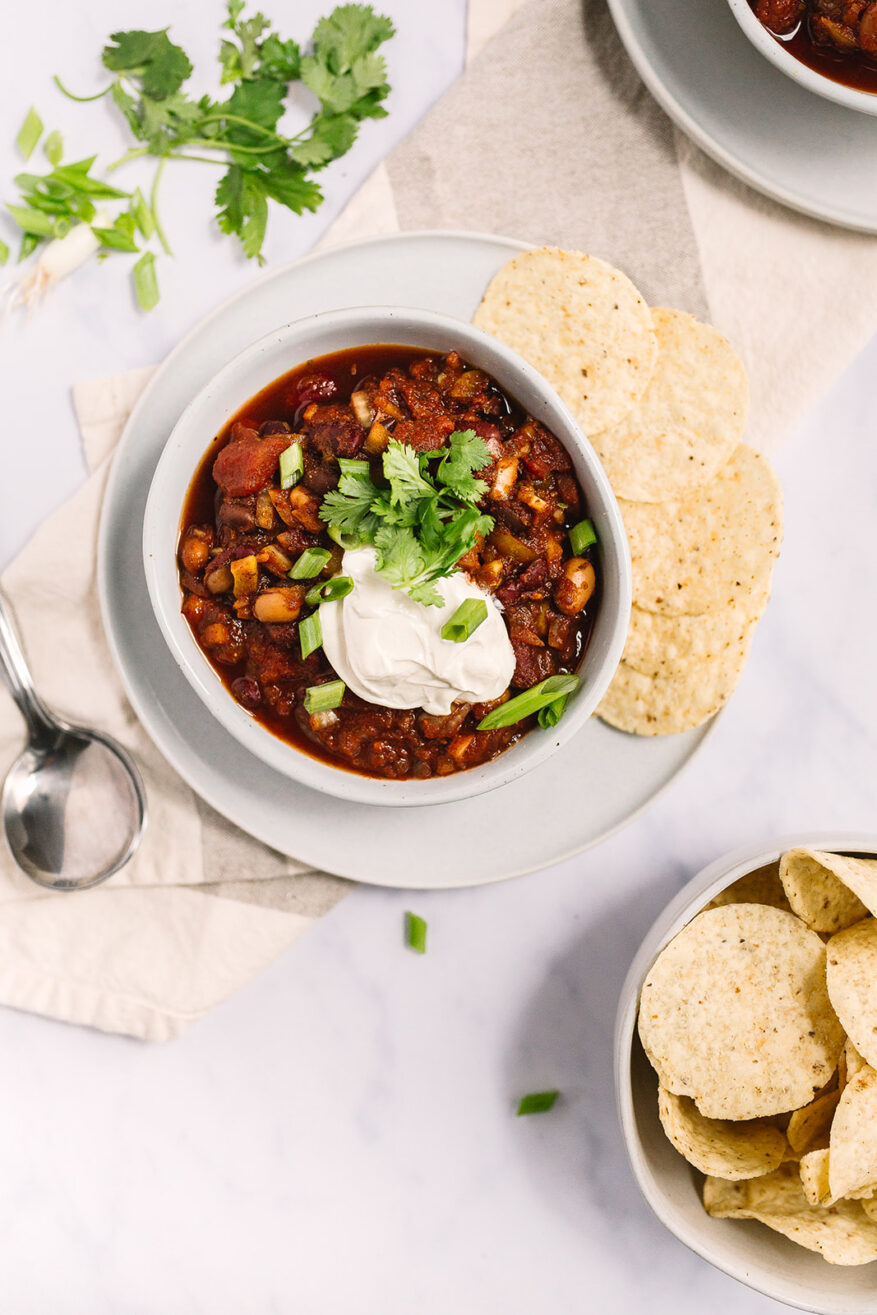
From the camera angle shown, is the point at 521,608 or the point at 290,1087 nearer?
the point at 521,608

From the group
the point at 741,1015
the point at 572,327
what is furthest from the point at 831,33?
the point at 741,1015

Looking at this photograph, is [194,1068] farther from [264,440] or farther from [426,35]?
[426,35]

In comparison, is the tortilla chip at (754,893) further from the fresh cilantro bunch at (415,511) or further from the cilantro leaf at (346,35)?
the cilantro leaf at (346,35)

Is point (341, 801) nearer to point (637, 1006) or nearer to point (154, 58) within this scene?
point (637, 1006)

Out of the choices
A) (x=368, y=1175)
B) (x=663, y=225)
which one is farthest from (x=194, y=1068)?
(x=663, y=225)

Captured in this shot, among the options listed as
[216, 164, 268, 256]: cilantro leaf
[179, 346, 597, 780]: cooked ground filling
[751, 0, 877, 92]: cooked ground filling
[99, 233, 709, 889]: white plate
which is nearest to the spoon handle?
[99, 233, 709, 889]: white plate
